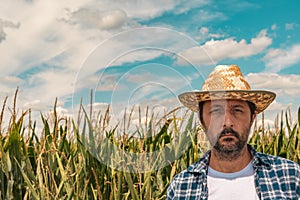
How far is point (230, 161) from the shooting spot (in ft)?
10.5

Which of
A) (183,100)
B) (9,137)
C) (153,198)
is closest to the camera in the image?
(183,100)

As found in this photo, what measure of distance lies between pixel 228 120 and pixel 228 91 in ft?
0.61

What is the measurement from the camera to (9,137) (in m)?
4.39

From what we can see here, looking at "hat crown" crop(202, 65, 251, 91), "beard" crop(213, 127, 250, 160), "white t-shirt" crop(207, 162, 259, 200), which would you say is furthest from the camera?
"hat crown" crop(202, 65, 251, 91)

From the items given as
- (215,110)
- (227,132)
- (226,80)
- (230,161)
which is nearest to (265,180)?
(230,161)

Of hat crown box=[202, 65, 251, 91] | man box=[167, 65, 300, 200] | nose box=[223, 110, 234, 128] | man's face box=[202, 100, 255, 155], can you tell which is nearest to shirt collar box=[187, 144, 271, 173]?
man box=[167, 65, 300, 200]

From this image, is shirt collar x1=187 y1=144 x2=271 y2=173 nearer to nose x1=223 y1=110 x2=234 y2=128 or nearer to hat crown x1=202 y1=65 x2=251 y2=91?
nose x1=223 y1=110 x2=234 y2=128

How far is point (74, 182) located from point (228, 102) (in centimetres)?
157

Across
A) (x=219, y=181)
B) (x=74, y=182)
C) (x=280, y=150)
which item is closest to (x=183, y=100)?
(x=219, y=181)

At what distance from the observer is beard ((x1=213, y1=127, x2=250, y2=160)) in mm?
3195

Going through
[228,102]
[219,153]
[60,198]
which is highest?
[228,102]

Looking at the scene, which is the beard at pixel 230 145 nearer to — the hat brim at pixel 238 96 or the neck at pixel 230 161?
the neck at pixel 230 161

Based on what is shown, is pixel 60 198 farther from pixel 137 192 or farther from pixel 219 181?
pixel 219 181

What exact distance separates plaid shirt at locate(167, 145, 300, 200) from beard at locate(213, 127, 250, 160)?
0.13m
